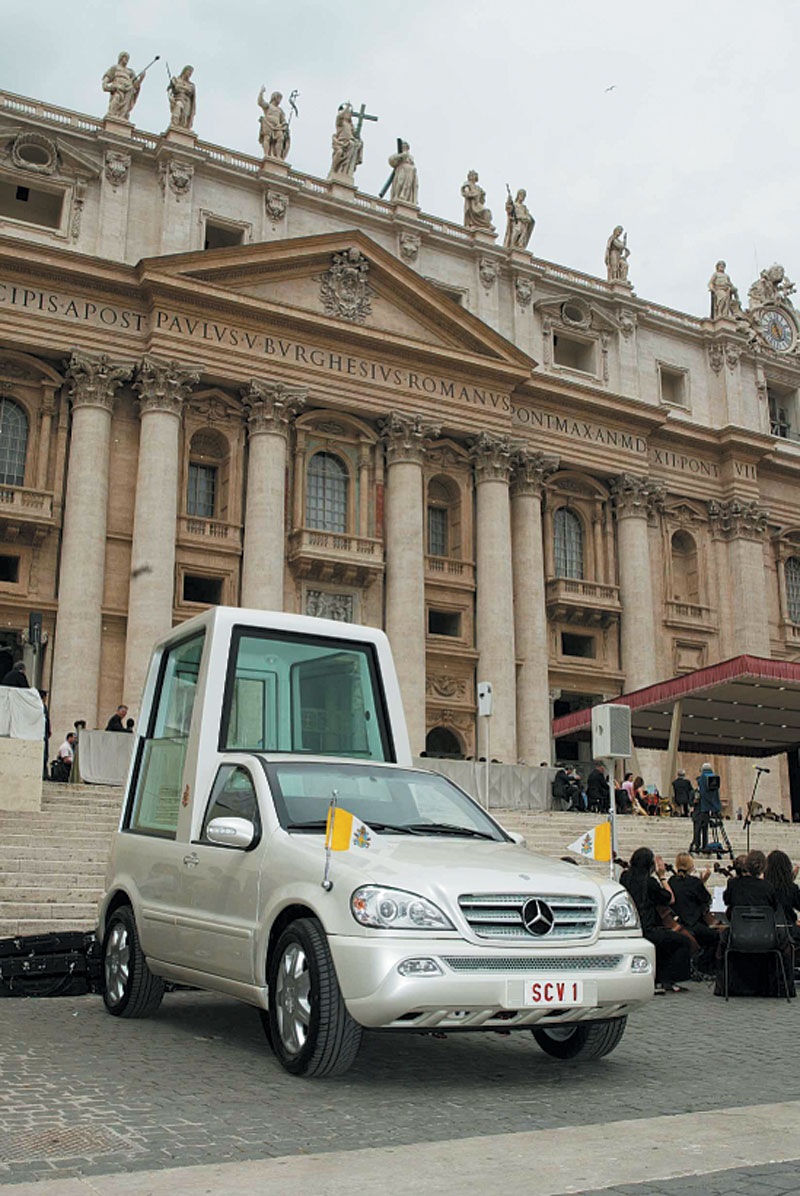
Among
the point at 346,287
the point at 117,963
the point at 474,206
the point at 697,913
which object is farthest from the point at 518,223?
the point at 117,963

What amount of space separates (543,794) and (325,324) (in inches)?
605

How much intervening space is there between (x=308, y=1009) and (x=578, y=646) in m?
33.3

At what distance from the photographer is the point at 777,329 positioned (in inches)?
1918

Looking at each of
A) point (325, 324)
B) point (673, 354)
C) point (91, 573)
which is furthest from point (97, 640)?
point (673, 354)

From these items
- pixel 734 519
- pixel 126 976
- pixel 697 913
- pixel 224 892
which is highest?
pixel 734 519

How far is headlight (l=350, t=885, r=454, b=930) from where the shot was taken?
22.4 ft

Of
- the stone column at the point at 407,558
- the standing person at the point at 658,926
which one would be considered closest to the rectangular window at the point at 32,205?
the stone column at the point at 407,558

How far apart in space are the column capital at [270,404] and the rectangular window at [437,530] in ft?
20.2

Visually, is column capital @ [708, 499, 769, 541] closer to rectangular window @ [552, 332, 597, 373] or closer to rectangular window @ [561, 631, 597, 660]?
rectangular window @ [552, 332, 597, 373]

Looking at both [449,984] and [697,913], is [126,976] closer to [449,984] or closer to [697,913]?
[449,984]

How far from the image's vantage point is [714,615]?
42156 millimetres

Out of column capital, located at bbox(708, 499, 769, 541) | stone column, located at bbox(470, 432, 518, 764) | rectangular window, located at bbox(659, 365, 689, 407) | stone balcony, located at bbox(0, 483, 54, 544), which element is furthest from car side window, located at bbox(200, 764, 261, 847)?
rectangular window, located at bbox(659, 365, 689, 407)

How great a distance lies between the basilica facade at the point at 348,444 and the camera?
31.6m

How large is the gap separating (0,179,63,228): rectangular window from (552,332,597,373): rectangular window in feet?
57.1
